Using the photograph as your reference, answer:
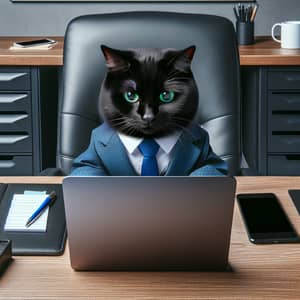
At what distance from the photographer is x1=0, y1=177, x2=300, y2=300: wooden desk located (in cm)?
101

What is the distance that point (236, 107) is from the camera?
1738 mm

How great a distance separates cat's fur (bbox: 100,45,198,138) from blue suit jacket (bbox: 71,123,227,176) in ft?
0.25

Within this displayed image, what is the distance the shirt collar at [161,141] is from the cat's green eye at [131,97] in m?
0.09

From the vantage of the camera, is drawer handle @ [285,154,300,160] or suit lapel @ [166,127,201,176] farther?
drawer handle @ [285,154,300,160]

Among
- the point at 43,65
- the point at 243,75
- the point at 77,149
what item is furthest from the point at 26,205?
the point at 243,75

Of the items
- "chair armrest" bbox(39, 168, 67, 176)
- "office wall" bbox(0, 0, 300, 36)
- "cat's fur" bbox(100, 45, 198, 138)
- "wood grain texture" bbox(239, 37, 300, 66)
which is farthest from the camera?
"office wall" bbox(0, 0, 300, 36)

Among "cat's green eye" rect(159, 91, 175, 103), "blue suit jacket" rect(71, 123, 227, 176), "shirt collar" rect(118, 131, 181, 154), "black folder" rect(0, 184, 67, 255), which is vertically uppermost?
"cat's green eye" rect(159, 91, 175, 103)

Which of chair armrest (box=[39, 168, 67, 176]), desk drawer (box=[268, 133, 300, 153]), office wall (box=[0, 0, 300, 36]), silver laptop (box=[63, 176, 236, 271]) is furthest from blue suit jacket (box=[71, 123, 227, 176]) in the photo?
office wall (box=[0, 0, 300, 36])

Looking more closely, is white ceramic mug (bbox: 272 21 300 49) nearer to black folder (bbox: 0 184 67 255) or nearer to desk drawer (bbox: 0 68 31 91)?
desk drawer (bbox: 0 68 31 91)

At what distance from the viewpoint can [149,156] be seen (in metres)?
1.18

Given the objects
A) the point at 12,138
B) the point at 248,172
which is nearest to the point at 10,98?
the point at 12,138

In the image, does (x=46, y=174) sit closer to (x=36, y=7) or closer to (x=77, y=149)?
(x=77, y=149)

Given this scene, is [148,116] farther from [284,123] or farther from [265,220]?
[284,123]

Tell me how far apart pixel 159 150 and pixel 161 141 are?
28mm
